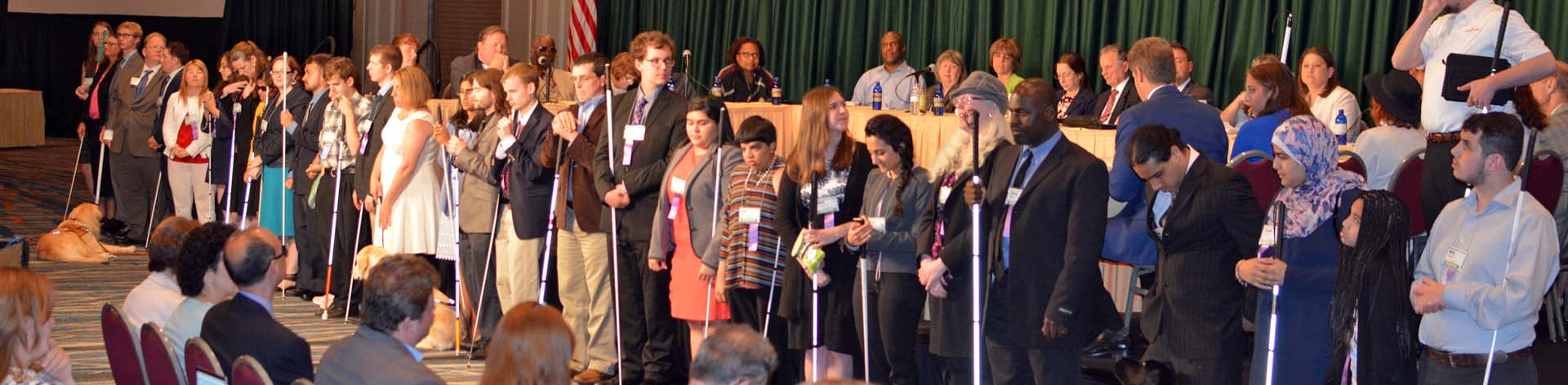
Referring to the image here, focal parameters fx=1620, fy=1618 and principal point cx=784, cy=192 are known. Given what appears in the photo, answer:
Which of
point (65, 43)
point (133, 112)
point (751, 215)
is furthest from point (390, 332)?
point (65, 43)

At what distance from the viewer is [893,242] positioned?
4.95 m

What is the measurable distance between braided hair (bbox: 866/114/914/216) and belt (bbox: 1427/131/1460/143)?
152cm

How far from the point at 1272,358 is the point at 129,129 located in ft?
27.4

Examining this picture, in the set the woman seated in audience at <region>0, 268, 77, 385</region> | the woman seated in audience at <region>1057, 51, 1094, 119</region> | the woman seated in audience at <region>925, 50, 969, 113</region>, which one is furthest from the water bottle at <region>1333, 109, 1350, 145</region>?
the woman seated in audience at <region>0, 268, 77, 385</region>

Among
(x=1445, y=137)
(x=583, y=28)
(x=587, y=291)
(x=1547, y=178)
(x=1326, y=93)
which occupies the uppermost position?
(x=583, y=28)

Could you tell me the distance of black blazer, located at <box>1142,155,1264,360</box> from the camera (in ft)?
14.1

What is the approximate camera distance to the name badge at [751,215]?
212 inches

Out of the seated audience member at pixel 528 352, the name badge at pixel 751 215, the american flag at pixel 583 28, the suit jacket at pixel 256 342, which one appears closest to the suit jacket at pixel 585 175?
the name badge at pixel 751 215

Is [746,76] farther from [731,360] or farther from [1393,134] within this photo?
[731,360]

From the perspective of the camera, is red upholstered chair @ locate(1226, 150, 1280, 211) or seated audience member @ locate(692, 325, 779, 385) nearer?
seated audience member @ locate(692, 325, 779, 385)

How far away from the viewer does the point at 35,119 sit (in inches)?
695

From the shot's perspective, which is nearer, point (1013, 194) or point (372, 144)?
point (1013, 194)

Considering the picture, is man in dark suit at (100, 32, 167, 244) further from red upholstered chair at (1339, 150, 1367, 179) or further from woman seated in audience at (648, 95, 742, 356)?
red upholstered chair at (1339, 150, 1367, 179)

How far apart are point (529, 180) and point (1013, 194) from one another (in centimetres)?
266
